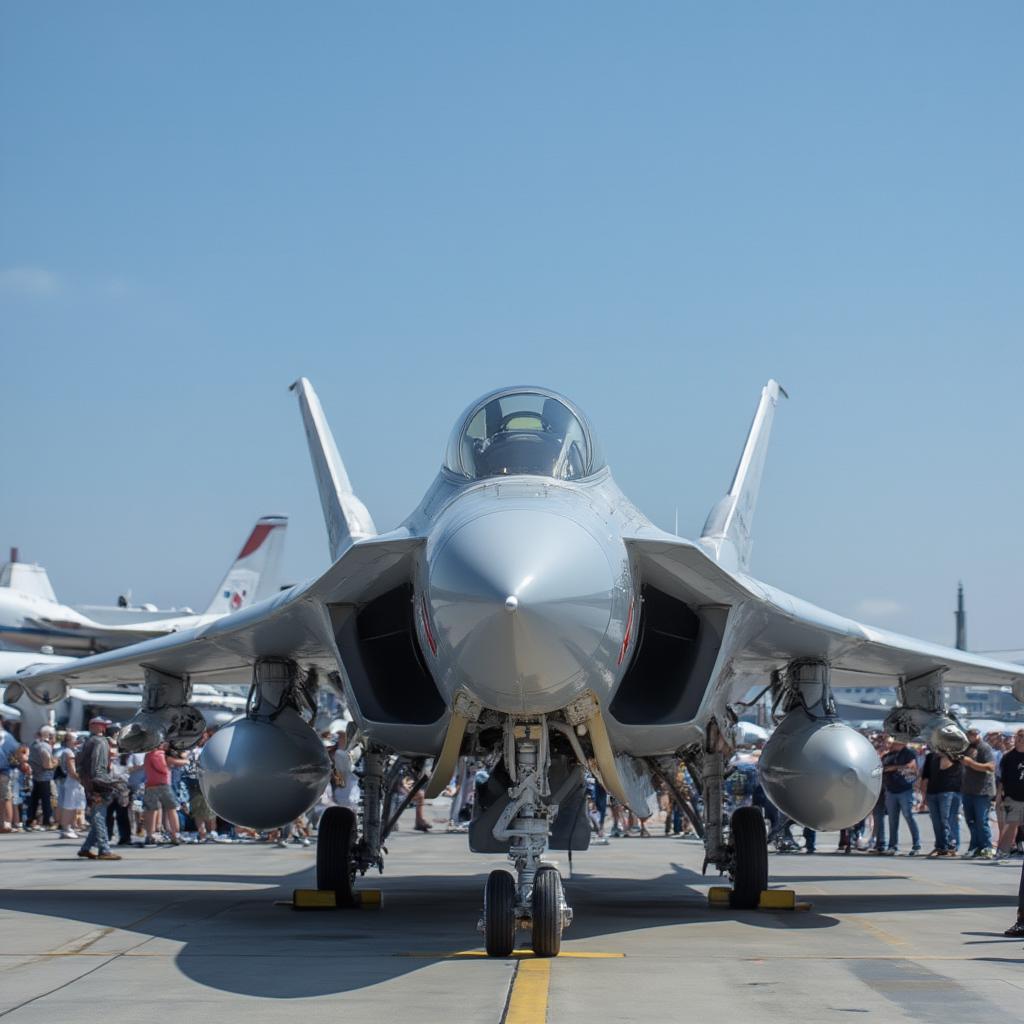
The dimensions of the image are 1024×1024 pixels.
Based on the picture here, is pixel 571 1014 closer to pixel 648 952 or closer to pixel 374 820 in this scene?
pixel 648 952

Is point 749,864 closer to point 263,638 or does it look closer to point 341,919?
point 341,919

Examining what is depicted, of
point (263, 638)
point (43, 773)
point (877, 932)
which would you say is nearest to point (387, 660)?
point (263, 638)

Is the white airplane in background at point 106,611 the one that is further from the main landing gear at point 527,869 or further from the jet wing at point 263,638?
the main landing gear at point 527,869

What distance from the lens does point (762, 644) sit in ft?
34.3

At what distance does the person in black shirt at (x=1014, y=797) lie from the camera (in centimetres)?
901

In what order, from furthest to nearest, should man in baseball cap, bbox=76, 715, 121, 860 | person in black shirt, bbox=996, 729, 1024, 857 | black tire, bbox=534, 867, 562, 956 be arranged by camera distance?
man in baseball cap, bbox=76, 715, 121, 860, person in black shirt, bbox=996, 729, 1024, 857, black tire, bbox=534, 867, 562, 956

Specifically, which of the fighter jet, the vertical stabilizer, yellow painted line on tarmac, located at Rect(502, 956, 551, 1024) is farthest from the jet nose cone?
the vertical stabilizer

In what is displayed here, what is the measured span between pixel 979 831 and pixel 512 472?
38.9ft

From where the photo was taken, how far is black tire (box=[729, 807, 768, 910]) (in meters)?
10.6

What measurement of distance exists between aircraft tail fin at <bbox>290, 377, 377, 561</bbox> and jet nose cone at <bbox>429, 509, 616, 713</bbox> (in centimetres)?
437

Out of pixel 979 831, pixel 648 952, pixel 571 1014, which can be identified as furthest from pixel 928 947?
pixel 979 831

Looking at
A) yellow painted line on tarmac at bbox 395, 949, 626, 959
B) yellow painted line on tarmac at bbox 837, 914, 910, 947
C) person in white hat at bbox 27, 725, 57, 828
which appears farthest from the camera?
person in white hat at bbox 27, 725, 57, 828

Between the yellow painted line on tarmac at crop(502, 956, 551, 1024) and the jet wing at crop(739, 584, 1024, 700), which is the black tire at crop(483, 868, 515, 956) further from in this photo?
the jet wing at crop(739, 584, 1024, 700)

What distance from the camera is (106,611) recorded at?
63906 mm
